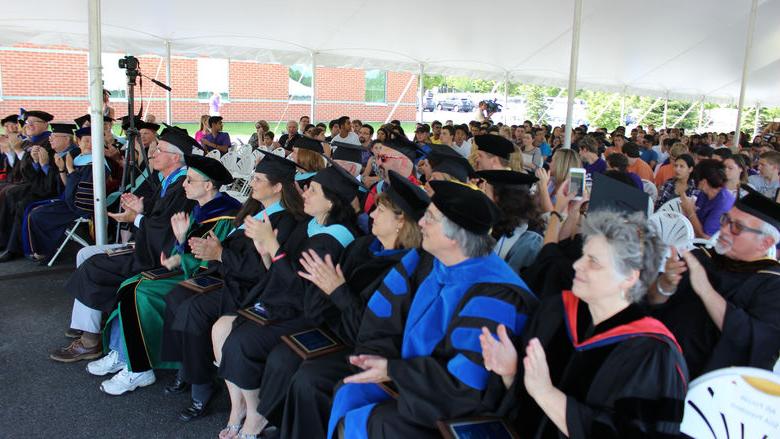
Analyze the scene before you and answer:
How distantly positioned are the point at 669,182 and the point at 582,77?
10.5m

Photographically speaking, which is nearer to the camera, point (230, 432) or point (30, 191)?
point (230, 432)

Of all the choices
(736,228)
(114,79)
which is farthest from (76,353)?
(114,79)

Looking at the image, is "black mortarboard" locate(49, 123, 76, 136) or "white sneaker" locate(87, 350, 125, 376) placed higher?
"black mortarboard" locate(49, 123, 76, 136)

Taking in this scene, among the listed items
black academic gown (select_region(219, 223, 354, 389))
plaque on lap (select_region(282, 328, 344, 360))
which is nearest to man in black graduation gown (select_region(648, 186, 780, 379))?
plaque on lap (select_region(282, 328, 344, 360))

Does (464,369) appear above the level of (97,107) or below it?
below

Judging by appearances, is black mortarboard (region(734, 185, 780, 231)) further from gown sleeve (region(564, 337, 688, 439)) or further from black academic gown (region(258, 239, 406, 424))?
black academic gown (region(258, 239, 406, 424))

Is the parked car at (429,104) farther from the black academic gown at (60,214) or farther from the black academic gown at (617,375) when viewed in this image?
the black academic gown at (617,375)

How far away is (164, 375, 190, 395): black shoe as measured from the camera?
3.61m

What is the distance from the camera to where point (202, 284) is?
368cm

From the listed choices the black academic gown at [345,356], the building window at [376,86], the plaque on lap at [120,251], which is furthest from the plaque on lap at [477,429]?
the building window at [376,86]

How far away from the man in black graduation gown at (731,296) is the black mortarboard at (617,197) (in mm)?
297

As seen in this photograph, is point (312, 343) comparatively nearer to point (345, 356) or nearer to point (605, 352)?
point (345, 356)

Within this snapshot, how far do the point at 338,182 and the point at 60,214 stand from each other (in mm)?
4318

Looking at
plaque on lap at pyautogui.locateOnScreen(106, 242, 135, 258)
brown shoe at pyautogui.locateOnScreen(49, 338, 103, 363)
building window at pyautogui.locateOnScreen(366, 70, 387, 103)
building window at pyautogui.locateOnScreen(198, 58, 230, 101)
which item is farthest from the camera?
building window at pyautogui.locateOnScreen(366, 70, 387, 103)
